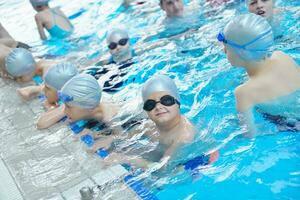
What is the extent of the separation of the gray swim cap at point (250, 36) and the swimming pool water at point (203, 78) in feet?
2.41

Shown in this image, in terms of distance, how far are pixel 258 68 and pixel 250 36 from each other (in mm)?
365

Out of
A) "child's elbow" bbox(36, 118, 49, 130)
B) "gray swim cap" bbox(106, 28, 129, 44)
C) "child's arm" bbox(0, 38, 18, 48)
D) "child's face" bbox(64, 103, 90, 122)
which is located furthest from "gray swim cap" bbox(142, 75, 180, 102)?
"child's arm" bbox(0, 38, 18, 48)

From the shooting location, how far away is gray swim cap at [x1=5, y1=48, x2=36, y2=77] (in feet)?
23.1

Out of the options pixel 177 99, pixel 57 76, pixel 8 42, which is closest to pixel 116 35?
pixel 57 76

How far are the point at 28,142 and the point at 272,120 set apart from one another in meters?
3.20

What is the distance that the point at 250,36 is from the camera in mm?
4199

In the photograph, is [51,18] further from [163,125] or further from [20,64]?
[163,125]

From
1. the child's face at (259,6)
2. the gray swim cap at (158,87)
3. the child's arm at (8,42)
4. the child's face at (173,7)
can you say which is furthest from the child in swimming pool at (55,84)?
the child's face at (173,7)

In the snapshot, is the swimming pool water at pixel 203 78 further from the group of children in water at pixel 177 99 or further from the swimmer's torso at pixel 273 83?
the swimmer's torso at pixel 273 83

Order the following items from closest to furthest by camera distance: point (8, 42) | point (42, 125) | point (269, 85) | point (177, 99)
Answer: point (269, 85), point (177, 99), point (42, 125), point (8, 42)

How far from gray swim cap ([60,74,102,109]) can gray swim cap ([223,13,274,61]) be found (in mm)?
1924

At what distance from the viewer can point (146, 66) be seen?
728 centimetres

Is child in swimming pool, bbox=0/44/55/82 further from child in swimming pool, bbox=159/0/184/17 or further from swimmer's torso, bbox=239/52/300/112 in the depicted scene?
swimmer's torso, bbox=239/52/300/112

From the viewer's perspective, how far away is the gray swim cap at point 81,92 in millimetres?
5211
